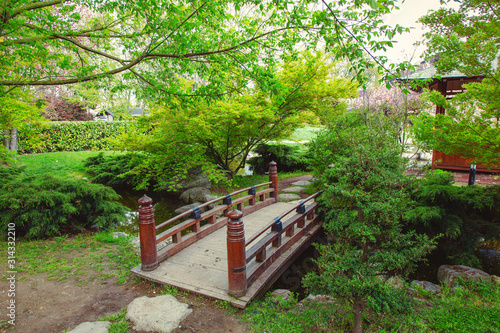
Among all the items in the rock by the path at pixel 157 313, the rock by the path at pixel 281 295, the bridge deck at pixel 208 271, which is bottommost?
the rock by the path at pixel 281 295

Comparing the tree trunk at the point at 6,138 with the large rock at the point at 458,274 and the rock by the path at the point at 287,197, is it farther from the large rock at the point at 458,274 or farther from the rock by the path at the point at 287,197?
the large rock at the point at 458,274

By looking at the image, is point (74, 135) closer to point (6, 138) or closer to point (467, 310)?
point (6, 138)

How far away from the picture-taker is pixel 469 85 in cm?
462

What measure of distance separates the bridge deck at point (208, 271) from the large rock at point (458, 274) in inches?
91.5

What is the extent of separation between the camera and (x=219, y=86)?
5.36 metres

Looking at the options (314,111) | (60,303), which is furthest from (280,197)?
(60,303)

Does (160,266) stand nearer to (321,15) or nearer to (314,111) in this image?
(321,15)

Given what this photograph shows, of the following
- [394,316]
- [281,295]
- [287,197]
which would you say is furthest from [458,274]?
[287,197]

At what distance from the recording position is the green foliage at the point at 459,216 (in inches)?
196

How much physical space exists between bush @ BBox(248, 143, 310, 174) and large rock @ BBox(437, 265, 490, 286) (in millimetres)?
9409

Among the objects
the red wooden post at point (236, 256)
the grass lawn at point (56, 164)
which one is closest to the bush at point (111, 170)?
the grass lawn at point (56, 164)

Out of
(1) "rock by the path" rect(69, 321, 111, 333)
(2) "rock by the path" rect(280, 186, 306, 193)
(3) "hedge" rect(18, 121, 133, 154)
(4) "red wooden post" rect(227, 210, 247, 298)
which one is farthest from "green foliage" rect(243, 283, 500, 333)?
(3) "hedge" rect(18, 121, 133, 154)

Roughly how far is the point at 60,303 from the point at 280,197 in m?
6.18

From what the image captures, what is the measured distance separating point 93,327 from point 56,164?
1262 cm
